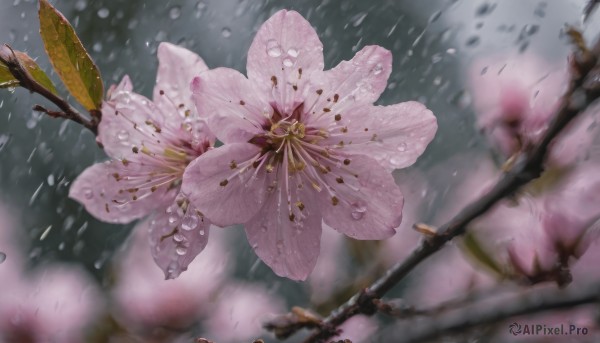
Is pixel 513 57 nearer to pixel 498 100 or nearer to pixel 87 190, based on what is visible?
pixel 498 100

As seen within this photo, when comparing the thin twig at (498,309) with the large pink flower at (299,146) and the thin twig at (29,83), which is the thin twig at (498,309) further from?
the thin twig at (29,83)

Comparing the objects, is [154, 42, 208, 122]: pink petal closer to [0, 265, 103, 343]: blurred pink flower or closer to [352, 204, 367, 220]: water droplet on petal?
[352, 204, 367, 220]: water droplet on petal

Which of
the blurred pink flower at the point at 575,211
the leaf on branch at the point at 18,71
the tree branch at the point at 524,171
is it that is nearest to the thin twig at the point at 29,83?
the leaf on branch at the point at 18,71

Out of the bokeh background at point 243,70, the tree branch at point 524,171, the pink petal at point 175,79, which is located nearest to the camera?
the tree branch at point 524,171

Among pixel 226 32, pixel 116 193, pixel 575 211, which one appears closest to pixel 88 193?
pixel 116 193

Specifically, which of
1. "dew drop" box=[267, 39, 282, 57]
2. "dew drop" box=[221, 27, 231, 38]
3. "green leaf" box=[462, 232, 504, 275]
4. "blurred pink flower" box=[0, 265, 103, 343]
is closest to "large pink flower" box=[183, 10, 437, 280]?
"dew drop" box=[267, 39, 282, 57]
